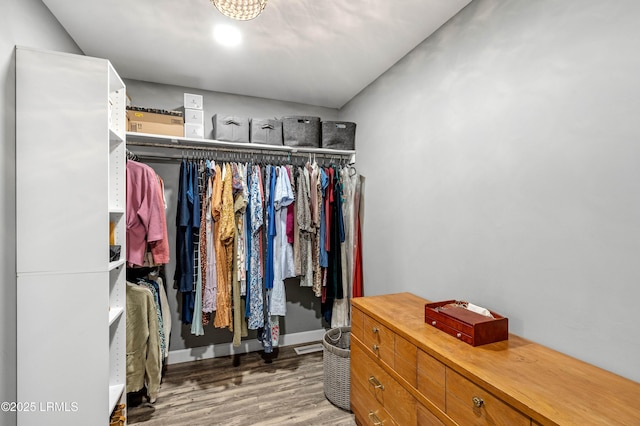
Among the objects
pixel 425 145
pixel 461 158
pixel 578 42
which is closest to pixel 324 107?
pixel 425 145

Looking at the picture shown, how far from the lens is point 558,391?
100cm

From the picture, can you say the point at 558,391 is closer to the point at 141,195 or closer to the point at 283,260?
the point at 283,260

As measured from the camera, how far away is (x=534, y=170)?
1397 mm

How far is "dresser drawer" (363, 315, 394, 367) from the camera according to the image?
5.35ft

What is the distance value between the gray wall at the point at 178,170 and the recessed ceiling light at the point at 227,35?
943mm

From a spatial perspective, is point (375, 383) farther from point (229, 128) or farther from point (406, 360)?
point (229, 128)

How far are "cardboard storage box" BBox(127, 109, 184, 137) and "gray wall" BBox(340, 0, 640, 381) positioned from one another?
6.06ft

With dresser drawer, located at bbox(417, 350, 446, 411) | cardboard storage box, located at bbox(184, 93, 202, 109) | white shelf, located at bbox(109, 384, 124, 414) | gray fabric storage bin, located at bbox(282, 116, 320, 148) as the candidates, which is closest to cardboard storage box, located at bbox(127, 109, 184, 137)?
cardboard storage box, located at bbox(184, 93, 202, 109)

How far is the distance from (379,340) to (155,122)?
7.67 ft

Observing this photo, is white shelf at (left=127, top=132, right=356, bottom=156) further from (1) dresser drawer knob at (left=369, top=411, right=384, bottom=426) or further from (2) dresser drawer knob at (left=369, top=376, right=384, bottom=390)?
(1) dresser drawer knob at (left=369, top=411, right=384, bottom=426)

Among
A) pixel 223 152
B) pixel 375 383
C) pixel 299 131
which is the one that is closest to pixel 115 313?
pixel 375 383

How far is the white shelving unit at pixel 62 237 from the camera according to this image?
4.67 feet

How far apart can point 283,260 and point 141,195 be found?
4.01 ft

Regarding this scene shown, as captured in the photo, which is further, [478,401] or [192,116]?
[192,116]
